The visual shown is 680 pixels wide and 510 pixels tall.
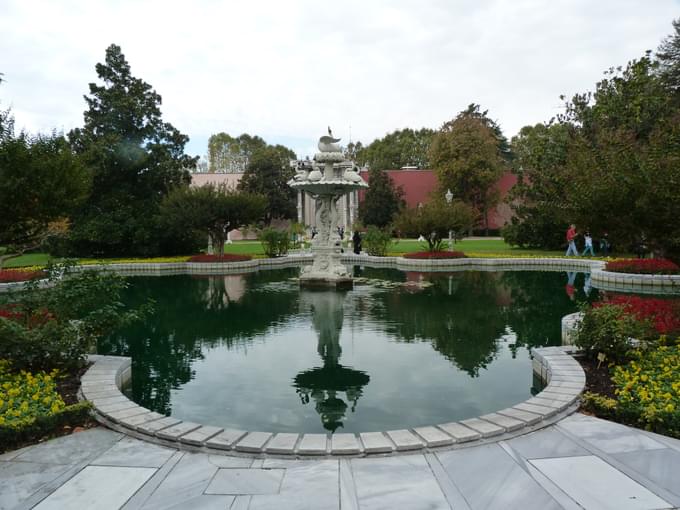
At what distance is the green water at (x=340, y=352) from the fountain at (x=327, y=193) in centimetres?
92

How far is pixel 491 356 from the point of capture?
285 inches

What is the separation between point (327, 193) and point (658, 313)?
29.2ft

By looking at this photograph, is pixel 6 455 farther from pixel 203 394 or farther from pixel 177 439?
pixel 203 394

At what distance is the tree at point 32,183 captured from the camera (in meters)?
7.67

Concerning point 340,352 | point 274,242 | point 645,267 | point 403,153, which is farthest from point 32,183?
point 403,153

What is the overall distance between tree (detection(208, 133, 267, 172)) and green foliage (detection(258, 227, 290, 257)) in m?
48.8

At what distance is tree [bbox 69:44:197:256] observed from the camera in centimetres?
2180

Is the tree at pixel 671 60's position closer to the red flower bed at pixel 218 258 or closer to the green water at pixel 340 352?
the green water at pixel 340 352

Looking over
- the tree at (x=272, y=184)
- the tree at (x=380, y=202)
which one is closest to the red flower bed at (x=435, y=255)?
the tree at (x=380, y=202)

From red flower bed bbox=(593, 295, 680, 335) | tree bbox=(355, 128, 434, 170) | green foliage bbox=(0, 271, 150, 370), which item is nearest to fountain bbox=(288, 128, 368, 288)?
red flower bed bbox=(593, 295, 680, 335)

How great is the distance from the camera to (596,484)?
3262mm

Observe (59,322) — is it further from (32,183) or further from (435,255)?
(435,255)

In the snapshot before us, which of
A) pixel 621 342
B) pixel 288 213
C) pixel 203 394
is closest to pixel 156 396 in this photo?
pixel 203 394

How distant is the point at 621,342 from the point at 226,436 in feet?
14.2
